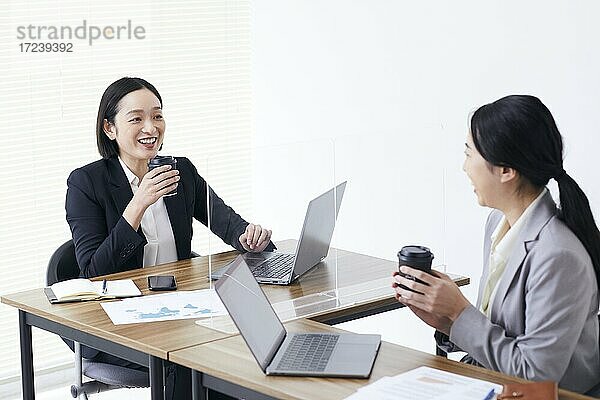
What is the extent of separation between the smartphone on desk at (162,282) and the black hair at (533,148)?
111cm

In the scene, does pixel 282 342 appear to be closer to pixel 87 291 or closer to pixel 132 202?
pixel 87 291

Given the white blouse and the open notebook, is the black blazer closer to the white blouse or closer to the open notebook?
the white blouse

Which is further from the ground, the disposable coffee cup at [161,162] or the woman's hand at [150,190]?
the disposable coffee cup at [161,162]

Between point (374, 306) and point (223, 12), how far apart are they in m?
2.49

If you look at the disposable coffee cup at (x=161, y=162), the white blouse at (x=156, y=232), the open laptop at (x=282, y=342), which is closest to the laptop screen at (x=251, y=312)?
the open laptop at (x=282, y=342)

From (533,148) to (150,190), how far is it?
142 centimetres

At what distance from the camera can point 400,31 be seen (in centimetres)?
438

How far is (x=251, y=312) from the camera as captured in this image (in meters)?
2.37

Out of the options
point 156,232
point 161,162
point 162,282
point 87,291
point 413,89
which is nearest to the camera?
point 87,291

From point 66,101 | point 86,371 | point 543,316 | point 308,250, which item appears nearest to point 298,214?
point 308,250

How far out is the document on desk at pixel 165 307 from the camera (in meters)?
2.79

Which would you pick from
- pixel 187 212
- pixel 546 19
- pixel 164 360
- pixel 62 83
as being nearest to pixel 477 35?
pixel 546 19

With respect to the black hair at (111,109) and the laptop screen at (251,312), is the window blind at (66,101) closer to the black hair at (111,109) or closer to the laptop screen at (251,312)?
the black hair at (111,109)

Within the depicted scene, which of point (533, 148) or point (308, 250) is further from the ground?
point (533, 148)
